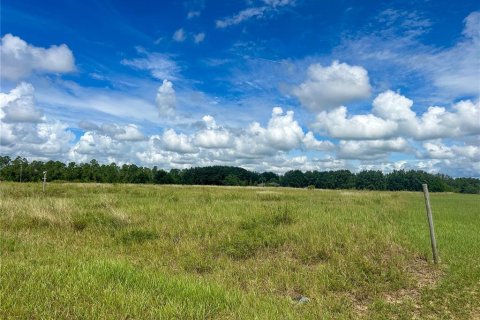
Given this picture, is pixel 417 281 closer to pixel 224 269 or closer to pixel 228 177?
pixel 224 269

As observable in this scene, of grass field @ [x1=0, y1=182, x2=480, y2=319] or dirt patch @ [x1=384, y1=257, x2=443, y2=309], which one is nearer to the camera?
grass field @ [x1=0, y1=182, x2=480, y2=319]

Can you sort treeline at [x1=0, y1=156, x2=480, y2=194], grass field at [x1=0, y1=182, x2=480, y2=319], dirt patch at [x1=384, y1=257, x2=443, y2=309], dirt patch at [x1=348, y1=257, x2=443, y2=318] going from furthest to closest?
treeline at [x1=0, y1=156, x2=480, y2=194] < dirt patch at [x1=384, y1=257, x2=443, y2=309] < dirt patch at [x1=348, y1=257, x2=443, y2=318] < grass field at [x1=0, y1=182, x2=480, y2=319]

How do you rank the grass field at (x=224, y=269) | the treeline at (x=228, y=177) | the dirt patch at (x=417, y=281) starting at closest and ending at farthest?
the grass field at (x=224, y=269) → the dirt patch at (x=417, y=281) → the treeline at (x=228, y=177)

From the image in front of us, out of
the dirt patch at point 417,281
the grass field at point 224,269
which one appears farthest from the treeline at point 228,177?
the dirt patch at point 417,281

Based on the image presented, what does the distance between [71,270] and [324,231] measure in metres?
7.59

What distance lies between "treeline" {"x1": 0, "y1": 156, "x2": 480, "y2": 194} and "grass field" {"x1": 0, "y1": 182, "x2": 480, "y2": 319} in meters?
93.1

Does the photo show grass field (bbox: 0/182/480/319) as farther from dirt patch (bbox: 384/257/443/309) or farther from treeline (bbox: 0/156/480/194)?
treeline (bbox: 0/156/480/194)

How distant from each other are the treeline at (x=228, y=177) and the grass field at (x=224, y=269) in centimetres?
9312

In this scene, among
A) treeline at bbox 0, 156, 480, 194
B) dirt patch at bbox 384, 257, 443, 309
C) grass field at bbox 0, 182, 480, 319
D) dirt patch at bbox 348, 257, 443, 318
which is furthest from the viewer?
treeline at bbox 0, 156, 480, 194

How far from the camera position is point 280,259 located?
31.3 feet

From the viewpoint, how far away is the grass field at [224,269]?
5809 millimetres

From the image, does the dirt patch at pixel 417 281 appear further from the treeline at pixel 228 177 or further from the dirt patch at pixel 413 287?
the treeline at pixel 228 177

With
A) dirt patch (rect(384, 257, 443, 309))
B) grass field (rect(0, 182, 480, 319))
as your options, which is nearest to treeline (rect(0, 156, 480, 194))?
grass field (rect(0, 182, 480, 319))

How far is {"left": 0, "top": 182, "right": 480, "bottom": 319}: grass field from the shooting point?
581 cm
